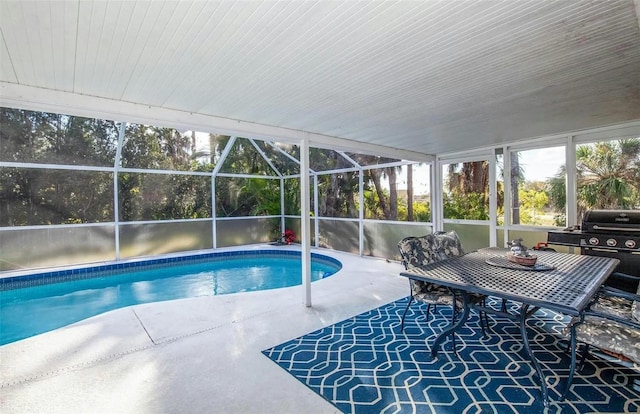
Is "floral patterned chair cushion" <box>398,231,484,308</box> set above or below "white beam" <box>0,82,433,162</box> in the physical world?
below

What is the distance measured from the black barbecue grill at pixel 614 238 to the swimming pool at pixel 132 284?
4501 millimetres

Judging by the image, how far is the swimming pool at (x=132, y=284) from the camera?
15.0ft

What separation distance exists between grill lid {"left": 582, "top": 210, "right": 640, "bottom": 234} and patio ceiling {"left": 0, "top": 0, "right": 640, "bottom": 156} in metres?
1.27

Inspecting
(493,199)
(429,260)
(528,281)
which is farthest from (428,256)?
(493,199)

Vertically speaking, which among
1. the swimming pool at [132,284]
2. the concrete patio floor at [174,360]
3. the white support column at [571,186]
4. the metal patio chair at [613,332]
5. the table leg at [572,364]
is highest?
the white support column at [571,186]

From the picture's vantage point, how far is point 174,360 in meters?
2.69

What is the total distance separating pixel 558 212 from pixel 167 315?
6.08 meters

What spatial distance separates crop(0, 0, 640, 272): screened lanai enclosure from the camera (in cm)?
177

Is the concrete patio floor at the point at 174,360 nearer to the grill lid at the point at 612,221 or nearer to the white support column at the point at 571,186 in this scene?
the grill lid at the point at 612,221

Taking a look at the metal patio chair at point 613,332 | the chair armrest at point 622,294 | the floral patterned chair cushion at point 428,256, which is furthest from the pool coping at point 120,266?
the metal patio chair at point 613,332

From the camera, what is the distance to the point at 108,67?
223cm

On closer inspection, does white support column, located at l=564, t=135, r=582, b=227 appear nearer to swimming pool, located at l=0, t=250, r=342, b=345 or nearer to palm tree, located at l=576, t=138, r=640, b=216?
palm tree, located at l=576, t=138, r=640, b=216

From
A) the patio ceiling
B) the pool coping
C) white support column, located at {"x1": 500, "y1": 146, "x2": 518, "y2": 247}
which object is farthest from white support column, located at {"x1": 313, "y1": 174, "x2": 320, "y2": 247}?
the patio ceiling

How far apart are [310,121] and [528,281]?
9.20 ft
